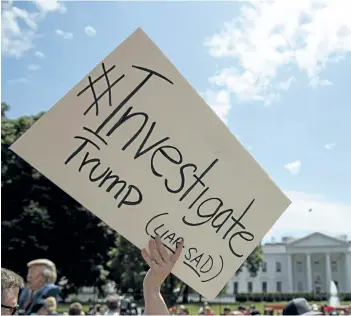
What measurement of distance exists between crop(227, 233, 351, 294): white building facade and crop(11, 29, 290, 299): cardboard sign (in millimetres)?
100831

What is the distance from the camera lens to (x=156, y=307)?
189cm

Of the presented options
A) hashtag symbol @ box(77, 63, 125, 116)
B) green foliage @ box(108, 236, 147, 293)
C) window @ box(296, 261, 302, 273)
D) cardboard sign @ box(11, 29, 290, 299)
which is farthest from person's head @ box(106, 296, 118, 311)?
window @ box(296, 261, 302, 273)

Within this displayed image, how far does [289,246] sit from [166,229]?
105m

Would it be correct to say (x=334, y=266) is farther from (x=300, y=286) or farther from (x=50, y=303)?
(x=50, y=303)

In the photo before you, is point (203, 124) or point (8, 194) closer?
point (203, 124)

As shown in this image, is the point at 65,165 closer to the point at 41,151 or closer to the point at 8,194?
the point at 41,151

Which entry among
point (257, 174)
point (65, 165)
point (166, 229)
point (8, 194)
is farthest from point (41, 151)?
point (8, 194)

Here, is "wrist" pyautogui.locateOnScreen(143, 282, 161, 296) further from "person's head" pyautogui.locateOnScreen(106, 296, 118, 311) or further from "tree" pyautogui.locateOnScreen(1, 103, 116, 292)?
"tree" pyautogui.locateOnScreen(1, 103, 116, 292)

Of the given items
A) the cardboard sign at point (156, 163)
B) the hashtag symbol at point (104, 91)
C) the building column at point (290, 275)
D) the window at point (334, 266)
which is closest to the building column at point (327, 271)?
the window at point (334, 266)

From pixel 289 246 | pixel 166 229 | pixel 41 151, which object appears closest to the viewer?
pixel 41 151

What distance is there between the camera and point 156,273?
1949 millimetres

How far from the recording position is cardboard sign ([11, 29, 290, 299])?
6.14ft

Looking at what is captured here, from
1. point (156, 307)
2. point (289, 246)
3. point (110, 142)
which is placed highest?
point (289, 246)

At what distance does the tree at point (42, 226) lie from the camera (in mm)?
29328
